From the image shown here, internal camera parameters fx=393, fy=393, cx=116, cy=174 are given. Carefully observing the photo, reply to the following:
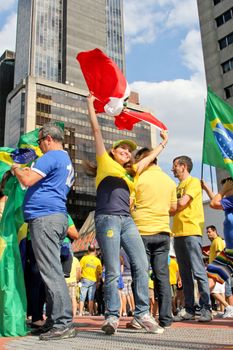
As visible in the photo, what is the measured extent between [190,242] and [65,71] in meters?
99.3

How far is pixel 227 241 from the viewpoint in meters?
4.44

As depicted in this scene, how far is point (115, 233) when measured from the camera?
3.66 meters

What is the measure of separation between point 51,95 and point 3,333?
8099 cm

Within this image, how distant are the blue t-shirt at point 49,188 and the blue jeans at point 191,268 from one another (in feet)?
6.70

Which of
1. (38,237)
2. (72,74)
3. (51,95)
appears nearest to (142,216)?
(38,237)

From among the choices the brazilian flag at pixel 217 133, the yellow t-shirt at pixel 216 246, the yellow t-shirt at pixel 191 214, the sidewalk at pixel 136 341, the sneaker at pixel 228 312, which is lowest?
the sneaker at pixel 228 312

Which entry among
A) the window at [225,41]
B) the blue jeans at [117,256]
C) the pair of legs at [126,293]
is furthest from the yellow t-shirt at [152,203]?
the window at [225,41]

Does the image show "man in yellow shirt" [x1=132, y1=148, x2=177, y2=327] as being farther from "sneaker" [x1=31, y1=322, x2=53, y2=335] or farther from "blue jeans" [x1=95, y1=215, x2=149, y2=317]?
"sneaker" [x1=31, y1=322, x2=53, y2=335]

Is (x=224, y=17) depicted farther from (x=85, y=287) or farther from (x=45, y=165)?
(x=45, y=165)

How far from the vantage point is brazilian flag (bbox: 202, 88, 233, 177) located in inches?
198

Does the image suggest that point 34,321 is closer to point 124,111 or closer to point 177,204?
point 177,204

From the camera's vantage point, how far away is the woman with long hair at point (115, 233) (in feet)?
11.9

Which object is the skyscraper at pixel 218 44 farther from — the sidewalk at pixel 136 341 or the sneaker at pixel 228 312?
the sidewalk at pixel 136 341

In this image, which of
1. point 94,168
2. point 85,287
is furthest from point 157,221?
point 85,287
